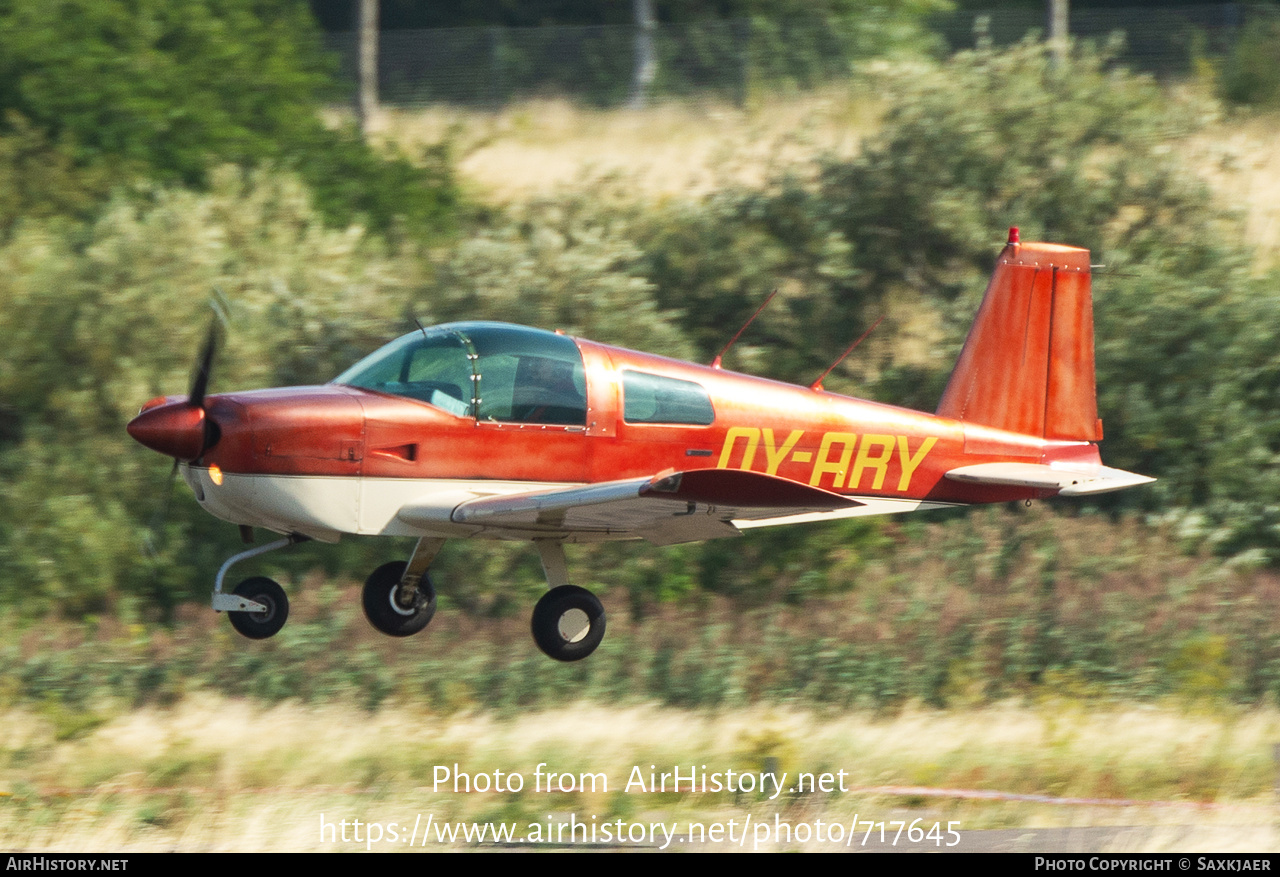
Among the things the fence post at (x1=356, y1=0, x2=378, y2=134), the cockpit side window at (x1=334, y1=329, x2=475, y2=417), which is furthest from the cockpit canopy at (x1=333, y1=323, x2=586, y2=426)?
the fence post at (x1=356, y1=0, x2=378, y2=134)

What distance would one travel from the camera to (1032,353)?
11.1 m

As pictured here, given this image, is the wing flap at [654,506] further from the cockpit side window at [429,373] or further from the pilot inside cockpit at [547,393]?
the cockpit side window at [429,373]

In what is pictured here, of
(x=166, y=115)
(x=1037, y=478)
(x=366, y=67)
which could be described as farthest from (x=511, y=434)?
(x=366, y=67)

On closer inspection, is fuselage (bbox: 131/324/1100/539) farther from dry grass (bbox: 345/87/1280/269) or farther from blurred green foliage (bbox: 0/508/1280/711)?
dry grass (bbox: 345/87/1280/269)

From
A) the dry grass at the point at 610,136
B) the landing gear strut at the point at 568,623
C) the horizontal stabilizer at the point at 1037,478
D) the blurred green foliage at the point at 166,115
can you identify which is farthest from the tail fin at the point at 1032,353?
the blurred green foliage at the point at 166,115

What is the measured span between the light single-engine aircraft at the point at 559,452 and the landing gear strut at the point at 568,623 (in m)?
0.01

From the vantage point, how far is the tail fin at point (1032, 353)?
10914mm

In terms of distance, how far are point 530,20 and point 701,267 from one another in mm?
16989

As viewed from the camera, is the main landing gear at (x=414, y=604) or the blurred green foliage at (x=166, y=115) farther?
Result: the blurred green foliage at (x=166, y=115)

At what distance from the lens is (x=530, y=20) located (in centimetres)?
3388

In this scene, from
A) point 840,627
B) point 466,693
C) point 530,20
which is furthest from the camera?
point 530,20

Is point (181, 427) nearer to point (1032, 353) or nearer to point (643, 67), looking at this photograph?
point (1032, 353)
